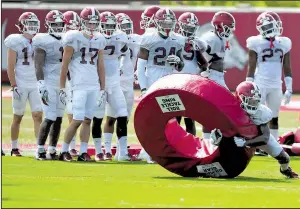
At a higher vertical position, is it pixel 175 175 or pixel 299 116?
pixel 175 175

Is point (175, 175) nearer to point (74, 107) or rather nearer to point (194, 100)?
point (194, 100)

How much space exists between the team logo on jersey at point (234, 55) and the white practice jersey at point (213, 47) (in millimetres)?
13293

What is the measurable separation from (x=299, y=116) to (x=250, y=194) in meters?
11.3

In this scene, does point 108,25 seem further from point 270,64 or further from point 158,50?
point 270,64

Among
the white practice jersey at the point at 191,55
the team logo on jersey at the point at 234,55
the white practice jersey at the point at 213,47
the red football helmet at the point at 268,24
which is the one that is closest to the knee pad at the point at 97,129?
the white practice jersey at the point at 191,55

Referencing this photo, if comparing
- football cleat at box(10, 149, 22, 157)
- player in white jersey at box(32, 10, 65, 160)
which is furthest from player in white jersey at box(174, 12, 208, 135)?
football cleat at box(10, 149, 22, 157)

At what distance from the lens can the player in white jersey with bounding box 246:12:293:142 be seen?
514 inches

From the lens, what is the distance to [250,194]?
8133 millimetres

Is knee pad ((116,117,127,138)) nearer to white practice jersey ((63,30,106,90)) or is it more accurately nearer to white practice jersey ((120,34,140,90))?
white practice jersey ((63,30,106,90))

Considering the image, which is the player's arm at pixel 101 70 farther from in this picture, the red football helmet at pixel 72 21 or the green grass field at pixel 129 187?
the green grass field at pixel 129 187

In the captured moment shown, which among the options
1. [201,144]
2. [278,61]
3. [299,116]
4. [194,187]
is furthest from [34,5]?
[194,187]

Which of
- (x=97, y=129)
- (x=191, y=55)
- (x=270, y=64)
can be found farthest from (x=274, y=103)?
(x=97, y=129)

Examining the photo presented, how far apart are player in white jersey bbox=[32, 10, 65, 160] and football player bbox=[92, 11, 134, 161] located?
1.56ft

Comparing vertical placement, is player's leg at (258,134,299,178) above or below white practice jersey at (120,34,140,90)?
below
